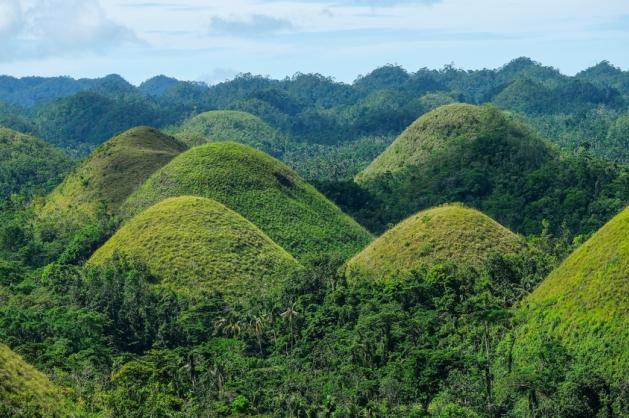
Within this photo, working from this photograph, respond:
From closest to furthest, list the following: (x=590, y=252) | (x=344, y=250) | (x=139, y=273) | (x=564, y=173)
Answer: (x=590, y=252) < (x=139, y=273) < (x=344, y=250) < (x=564, y=173)

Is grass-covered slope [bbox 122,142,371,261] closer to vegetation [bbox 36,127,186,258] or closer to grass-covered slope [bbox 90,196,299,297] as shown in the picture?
vegetation [bbox 36,127,186,258]

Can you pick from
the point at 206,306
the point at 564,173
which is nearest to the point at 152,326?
the point at 206,306

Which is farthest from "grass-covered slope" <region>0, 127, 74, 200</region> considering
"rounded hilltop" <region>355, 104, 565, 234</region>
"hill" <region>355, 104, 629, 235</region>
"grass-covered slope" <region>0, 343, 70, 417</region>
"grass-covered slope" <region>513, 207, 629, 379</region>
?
"grass-covered slope" <region>513, 207, 629, 379</region>

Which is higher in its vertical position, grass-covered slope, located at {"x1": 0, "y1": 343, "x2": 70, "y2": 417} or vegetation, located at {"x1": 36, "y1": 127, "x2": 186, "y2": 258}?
vegetation, located at {"x1": 36, "y1": 127, "x2": 186, "y2": 258}

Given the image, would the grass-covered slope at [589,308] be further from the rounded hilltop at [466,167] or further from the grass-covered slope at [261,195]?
the rounded hilltop at [466,167]

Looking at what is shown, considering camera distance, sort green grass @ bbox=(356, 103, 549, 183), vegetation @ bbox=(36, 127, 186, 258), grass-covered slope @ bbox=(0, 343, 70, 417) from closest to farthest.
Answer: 1. grass-covered slope @ bbox=(0, 343, 70, 417)
2. vegetation @ bbox=(36, 127, 186, 258)
3. green grass @ bbox=(356, 103, 549, 183)

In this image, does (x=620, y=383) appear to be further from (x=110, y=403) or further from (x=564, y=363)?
(x=110, y=403)
